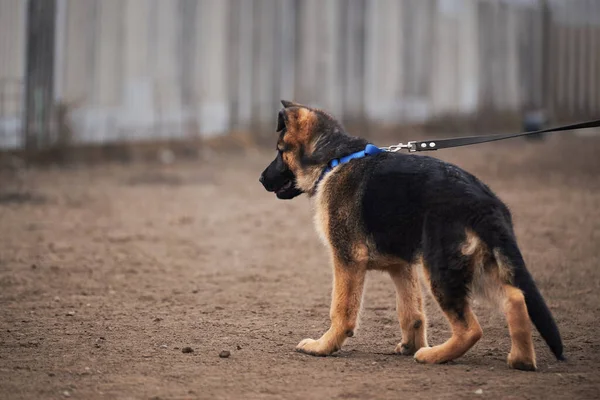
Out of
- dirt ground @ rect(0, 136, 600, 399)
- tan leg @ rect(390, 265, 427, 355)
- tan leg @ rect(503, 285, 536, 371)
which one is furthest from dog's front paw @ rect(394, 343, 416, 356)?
tan leg @ rect(503, 285, 536, 371)

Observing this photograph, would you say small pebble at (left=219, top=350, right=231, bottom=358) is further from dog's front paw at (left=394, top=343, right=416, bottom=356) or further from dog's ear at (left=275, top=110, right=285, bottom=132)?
dog's ear at (left=275, top=110, right=285, bottom=132)

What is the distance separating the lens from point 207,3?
64.0ft

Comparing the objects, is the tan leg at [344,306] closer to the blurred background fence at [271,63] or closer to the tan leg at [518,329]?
the tan leg at [518,329]

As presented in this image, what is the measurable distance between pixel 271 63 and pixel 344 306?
16046mm

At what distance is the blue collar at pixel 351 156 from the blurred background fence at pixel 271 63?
1165cm

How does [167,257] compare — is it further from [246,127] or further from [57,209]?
[246,127]

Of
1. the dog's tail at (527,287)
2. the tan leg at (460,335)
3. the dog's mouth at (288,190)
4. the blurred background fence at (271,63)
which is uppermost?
the blurred background fence at (271,63)

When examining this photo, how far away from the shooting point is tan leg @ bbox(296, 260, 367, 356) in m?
5.55

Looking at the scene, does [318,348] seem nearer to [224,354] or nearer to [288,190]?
[224,354]

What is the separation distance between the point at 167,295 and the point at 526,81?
68.7 ft

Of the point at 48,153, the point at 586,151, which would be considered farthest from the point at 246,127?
the point at 586,151

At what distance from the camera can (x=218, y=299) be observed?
24.4ft

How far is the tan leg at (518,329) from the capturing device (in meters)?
4.91

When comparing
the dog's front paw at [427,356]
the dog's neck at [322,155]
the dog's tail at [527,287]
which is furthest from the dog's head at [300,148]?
the dog's tail at [527,287]
